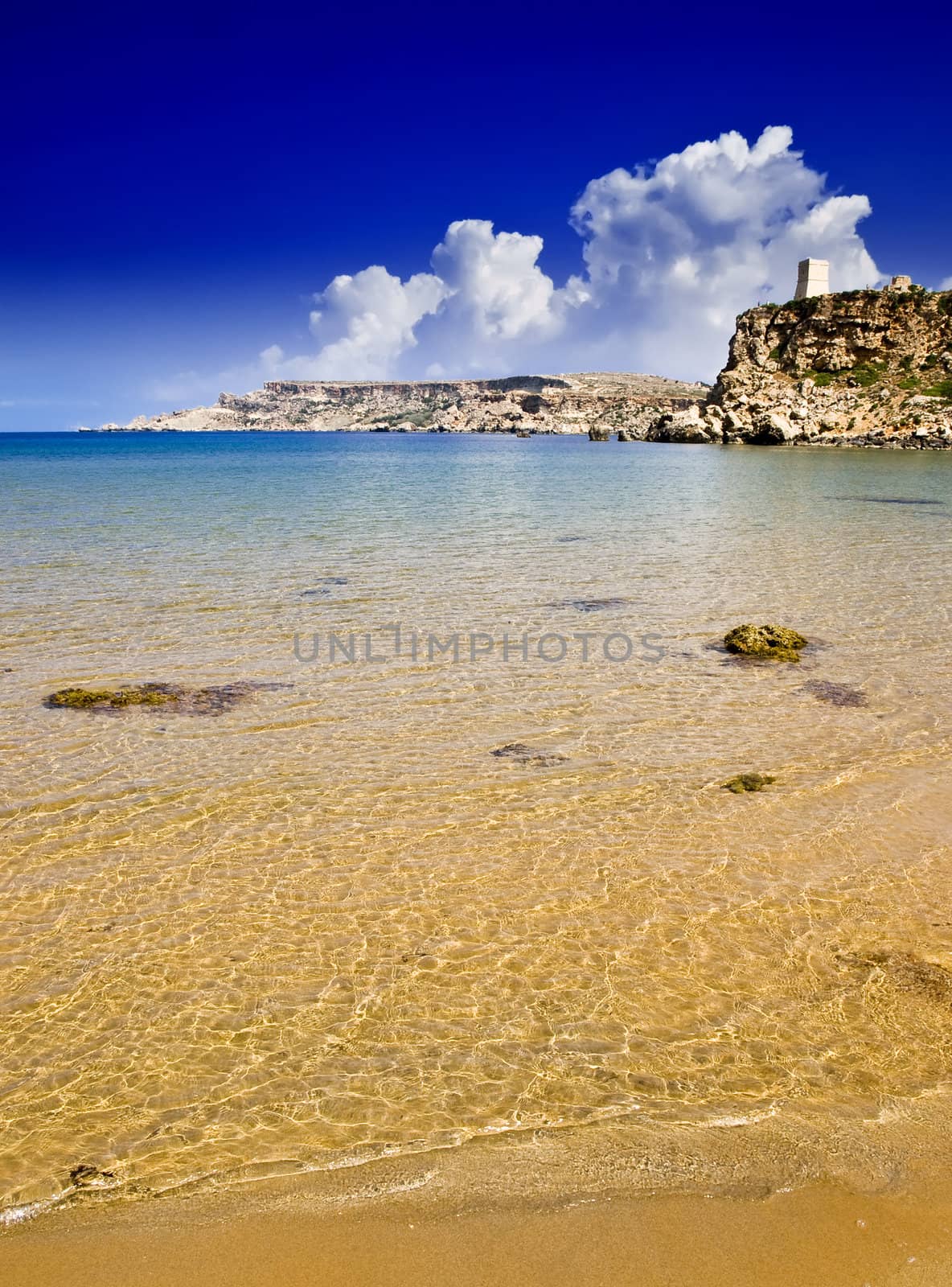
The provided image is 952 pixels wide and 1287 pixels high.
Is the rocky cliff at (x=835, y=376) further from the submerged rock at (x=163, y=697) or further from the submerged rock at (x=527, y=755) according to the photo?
the submerged rock at (x=163, y=697)

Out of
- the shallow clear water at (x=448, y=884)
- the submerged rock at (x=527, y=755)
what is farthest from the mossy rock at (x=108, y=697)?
the submerged rock at (x=527, y=755)

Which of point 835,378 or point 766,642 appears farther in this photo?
point 835,378

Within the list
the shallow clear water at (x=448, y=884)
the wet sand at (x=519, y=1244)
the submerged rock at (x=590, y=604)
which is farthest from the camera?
the submerged rock at (x=590, y=604)

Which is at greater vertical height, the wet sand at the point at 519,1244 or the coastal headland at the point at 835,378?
the coastal headland at the point at 835,378

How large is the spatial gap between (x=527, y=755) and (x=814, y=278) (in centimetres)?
12332

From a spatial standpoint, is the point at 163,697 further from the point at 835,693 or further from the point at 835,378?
the point at 835,378

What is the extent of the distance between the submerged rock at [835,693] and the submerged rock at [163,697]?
6345 millimetres

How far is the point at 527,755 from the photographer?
7.41 m

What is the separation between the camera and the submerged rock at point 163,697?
8586mm

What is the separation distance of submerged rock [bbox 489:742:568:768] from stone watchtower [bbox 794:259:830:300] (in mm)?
120110

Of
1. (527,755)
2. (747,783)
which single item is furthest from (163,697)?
(747,783)

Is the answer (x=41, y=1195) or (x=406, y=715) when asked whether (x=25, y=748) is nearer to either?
(x=406, y=715)

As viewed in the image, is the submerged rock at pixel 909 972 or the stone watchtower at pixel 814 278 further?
the stone watchtower at pixel 814 278

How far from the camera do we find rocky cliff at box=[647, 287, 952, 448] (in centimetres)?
8006
